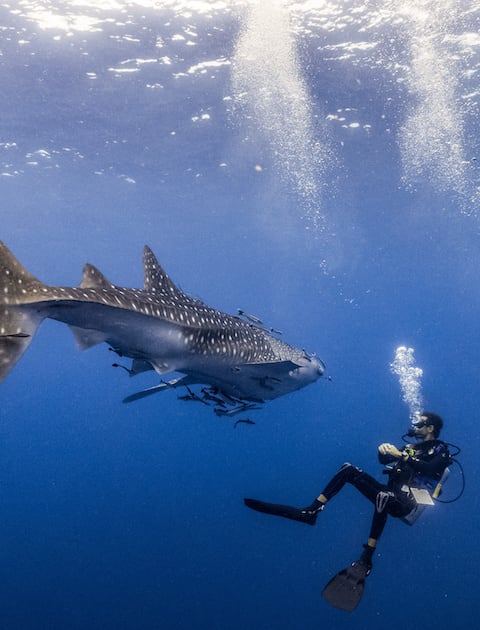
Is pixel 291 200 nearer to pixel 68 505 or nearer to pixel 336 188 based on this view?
pixel 336 188

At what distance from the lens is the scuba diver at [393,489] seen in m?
6.98

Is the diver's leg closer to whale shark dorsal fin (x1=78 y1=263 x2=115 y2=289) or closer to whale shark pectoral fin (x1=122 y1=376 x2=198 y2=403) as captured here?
whale shark pectoral fin (x1=122 y1=376 x2=198 y2=403)

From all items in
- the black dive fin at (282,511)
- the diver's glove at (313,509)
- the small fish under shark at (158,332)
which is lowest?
the black dive fin at (282,511)

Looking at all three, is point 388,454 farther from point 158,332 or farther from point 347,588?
point 158,332

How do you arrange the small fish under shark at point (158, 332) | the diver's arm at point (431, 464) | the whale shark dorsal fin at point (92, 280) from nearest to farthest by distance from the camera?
the small fish under shark at point (158, 332), the whale shark dorsal fin at point (92, 280), the diver's arm at point (431, 464)

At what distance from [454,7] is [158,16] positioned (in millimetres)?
8851

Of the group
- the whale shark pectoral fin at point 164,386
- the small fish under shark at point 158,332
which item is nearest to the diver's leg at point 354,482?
the small fish under shark at point 158,332

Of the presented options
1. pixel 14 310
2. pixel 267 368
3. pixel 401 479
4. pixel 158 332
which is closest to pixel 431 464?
pixel 401 479

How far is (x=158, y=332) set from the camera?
5.76 metres

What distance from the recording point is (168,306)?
19.4 ft

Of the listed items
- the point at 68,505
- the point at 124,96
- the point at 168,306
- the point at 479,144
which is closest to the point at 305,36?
the point at 124,96

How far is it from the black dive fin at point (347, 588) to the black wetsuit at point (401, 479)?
0.62 metres

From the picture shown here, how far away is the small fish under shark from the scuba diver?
176 cm

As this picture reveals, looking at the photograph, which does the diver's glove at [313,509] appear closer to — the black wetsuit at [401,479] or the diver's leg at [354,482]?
the diver's leg at [354,482]
